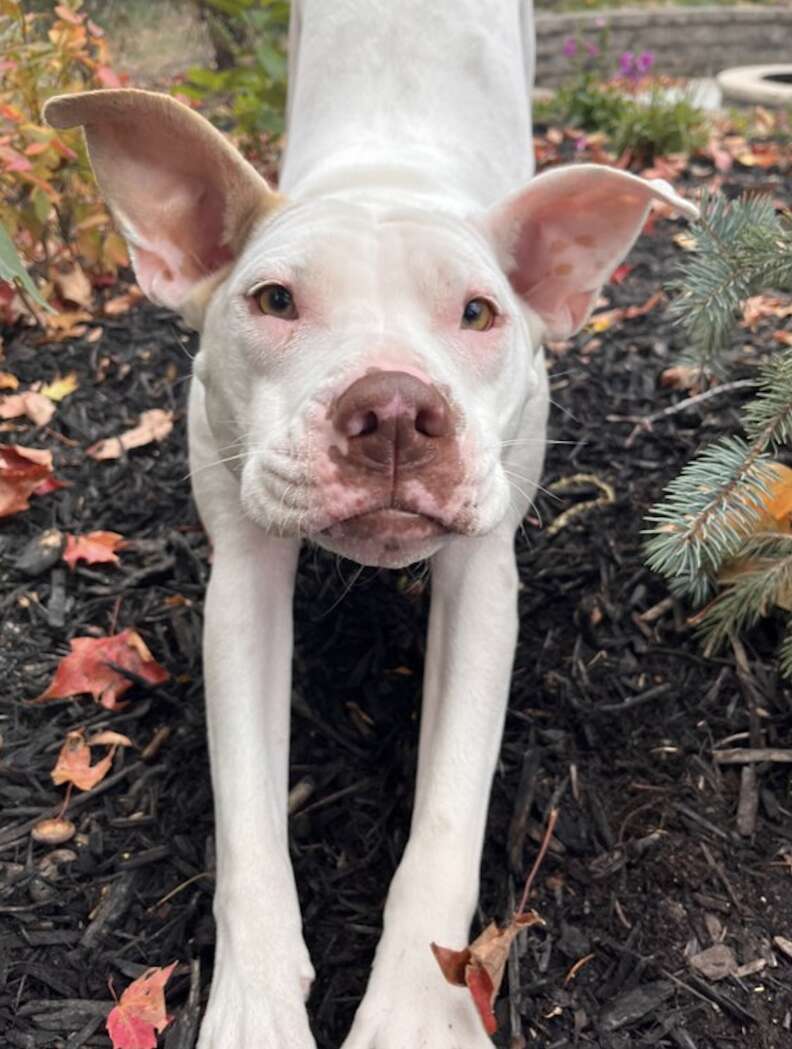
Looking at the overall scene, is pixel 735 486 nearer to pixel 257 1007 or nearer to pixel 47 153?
pixel 257 1007

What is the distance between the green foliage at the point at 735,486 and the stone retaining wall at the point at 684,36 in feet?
22.9

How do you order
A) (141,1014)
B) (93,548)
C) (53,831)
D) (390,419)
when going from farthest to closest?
1. (93,548)
2. (53,831)
3. (141,1014)
4. (390,419)

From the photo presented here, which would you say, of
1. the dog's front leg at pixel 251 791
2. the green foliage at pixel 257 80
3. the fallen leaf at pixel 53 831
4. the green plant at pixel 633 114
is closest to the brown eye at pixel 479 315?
the dog's front leg at pixel 251 791

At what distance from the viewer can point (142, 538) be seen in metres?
2.95

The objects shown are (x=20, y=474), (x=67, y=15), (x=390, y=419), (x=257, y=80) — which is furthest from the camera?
(x=257, y=80)

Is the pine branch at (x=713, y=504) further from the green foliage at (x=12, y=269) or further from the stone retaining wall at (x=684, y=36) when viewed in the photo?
the stone retaining wall at (x=684, y=36)

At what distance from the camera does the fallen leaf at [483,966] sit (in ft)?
5.52

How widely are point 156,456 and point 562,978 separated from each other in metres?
2.03

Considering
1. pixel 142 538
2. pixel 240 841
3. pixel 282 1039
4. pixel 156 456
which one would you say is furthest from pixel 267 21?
pixel 282 1039

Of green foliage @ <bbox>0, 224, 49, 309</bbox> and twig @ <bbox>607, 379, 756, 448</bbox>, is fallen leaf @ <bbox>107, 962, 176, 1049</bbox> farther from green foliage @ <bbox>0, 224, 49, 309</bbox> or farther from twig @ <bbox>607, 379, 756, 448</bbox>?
twig @ <bbox>607, 379, 756, 448</bbox>

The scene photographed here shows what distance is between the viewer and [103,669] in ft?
8.09

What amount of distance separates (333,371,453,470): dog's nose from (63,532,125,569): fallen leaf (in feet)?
4.54

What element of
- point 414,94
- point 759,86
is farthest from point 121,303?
point 759,86

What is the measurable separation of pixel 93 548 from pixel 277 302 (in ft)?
3.82
